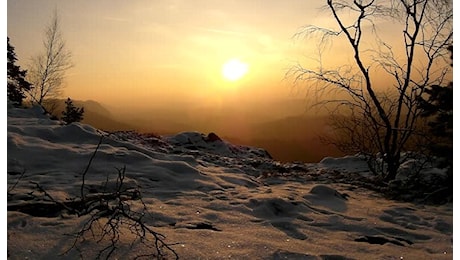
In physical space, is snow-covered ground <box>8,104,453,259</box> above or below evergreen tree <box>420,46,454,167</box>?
below

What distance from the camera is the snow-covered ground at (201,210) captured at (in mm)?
3260

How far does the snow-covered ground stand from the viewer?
3.26 metres

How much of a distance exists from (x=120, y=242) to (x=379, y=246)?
2.40 m

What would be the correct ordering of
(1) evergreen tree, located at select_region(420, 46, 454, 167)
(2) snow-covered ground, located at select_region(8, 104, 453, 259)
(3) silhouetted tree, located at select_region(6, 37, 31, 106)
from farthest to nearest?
(3) silhouetted tree, located at select_region(6, 37, 31, 106)
(1) evergreen tree, located at select_region(420, 46, 454, 167)
(2) snow-covered ground, located at select_region(8, 104, 453, 259)

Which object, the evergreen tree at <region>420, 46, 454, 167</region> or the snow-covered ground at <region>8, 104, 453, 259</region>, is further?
the evergreen tree at <region>420, 46, 454, 167</region>

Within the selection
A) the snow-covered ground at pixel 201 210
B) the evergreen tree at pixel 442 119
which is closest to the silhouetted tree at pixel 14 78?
the snow-covered ground at pixel 201 210

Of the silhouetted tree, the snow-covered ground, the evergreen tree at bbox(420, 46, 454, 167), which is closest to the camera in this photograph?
the snow-covered ground

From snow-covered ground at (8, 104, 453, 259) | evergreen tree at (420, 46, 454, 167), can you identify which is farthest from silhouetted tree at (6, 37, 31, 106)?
evergreen tree at (420, 46, 454, 167)

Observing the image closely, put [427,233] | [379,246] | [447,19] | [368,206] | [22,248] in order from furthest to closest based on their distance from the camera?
[447,19], [368,206], [427,233], [379,246], [22,248]

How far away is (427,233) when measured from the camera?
4.51 m

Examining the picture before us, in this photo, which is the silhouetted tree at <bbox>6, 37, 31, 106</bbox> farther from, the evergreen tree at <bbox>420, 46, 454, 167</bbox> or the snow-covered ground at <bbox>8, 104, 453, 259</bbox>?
the evergreen tree at <bbox>420, 46, 454, 167</bbox>

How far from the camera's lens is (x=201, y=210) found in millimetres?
4535
